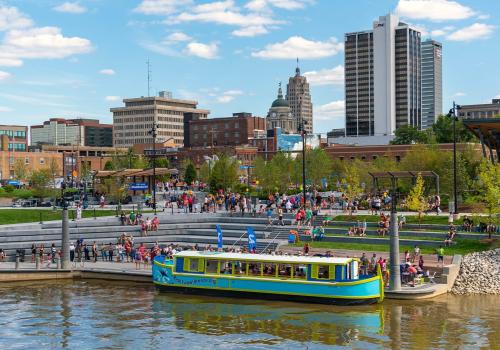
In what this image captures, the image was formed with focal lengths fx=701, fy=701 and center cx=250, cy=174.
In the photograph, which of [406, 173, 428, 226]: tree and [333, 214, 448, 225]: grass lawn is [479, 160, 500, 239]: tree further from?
[406, 173, 428, 226]: tree

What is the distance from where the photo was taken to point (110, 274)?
4516 cm

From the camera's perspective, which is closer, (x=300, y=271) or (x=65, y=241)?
(x=300, y=271)

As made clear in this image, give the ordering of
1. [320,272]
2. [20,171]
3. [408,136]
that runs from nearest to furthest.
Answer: [320,272]
[20,171]
[408,136]

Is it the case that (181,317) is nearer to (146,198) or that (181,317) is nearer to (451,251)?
(451,251)

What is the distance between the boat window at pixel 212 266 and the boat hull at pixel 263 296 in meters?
1.09

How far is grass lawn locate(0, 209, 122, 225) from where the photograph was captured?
6147cm

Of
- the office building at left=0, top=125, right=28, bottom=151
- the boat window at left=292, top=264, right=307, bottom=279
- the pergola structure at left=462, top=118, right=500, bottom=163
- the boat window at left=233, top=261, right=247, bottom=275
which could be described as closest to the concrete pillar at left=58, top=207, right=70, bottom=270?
the boat window at left=233, top=261, right=247, bottom=275

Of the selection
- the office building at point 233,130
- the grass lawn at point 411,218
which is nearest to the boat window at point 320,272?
the grass lawn at point 411,218

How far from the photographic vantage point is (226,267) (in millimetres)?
39375

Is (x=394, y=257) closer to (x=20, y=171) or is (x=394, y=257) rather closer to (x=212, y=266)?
(x=212, y=266)

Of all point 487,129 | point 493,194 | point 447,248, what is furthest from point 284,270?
point 487,129

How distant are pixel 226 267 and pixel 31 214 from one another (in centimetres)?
3083

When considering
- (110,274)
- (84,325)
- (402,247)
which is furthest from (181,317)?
(402,247)

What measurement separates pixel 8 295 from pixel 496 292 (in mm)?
28062
